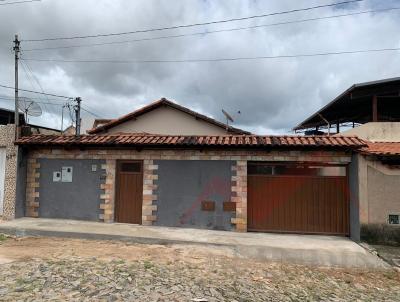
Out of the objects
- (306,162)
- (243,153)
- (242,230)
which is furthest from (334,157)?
(242,230)

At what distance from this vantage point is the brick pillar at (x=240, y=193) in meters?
11.5

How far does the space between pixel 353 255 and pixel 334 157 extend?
3372 millimetres

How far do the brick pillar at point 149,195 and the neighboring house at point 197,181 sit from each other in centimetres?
3

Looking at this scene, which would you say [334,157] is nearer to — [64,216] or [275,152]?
[275,152]

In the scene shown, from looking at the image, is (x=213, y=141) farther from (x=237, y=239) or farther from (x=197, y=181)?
(x=237, y=239)

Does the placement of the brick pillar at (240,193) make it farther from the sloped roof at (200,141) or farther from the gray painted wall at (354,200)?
the gray painted wall at (354,200)

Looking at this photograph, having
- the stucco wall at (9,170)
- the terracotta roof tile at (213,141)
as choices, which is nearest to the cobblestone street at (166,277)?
the stucco wall at (9,170)

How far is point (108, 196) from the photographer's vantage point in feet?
40.6

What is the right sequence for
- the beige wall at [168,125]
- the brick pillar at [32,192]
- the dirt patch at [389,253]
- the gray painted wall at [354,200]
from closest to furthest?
the dirt patch at [389,253] < the gray painted wall at [354,200] < the brick pillar at [32,192] < the beige wall at [168,125]

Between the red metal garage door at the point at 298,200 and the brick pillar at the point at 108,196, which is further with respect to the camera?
the brick pillar at the point at 108,196

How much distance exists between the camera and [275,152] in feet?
37.5

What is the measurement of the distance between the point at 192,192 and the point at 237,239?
7.77 ft

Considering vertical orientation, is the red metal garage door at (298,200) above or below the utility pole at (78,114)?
below

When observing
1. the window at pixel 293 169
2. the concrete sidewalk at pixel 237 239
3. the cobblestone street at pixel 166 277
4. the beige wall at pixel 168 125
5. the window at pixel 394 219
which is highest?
the beige wall at pixel 168 125
